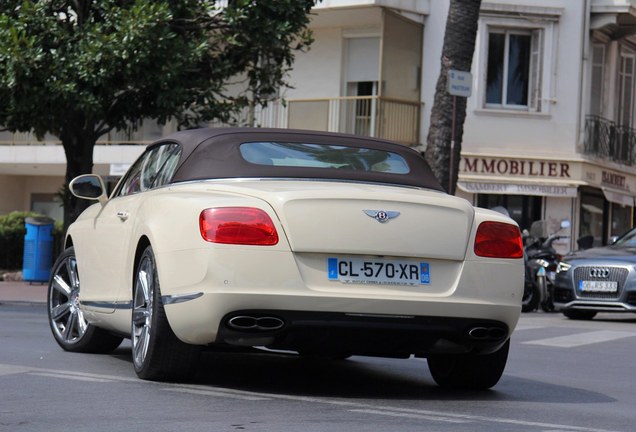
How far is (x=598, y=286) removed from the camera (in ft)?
61.0

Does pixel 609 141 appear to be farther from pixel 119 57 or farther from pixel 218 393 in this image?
pixel 218 393

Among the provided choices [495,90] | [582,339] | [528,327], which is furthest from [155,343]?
[495,90]

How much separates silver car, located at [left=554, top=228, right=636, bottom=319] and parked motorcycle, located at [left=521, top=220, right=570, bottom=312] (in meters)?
1.56

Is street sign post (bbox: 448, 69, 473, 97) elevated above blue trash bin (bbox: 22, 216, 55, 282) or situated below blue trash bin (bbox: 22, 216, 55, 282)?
above

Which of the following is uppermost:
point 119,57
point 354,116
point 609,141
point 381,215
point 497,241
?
point 119,57

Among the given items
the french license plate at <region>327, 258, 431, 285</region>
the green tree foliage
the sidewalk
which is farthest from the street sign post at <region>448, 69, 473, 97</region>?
the french license plate at <region>327, 258, 431, 285</region>

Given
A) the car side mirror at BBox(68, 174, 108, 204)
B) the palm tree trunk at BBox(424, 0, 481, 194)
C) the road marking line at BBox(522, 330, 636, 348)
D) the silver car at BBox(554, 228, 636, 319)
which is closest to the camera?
the car side mirror at BBox(68, 174, 108, 204)

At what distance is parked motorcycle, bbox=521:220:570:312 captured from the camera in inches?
821

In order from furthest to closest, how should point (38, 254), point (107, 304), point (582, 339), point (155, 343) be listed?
1. point (38, 254)
2. point (582, 339)
3. point (107, 304)
4. point (155, 343)

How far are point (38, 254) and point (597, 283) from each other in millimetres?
11392

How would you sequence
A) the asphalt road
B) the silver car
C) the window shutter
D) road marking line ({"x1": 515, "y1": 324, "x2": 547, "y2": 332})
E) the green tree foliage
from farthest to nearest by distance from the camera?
the window shutter → the green tree foliage → the silver car → road marking line ({"x1": 515, "y1": 324, "x2": 547, "y2": 332}) → the asphalt road

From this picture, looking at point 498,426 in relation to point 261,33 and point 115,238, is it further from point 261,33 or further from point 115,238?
point 261,33

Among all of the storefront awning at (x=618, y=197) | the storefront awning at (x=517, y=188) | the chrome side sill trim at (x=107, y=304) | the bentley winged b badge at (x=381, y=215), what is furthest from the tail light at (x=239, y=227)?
the storefront awning at (x=618, y=197)

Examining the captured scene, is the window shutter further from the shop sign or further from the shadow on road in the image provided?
the shadow on road
